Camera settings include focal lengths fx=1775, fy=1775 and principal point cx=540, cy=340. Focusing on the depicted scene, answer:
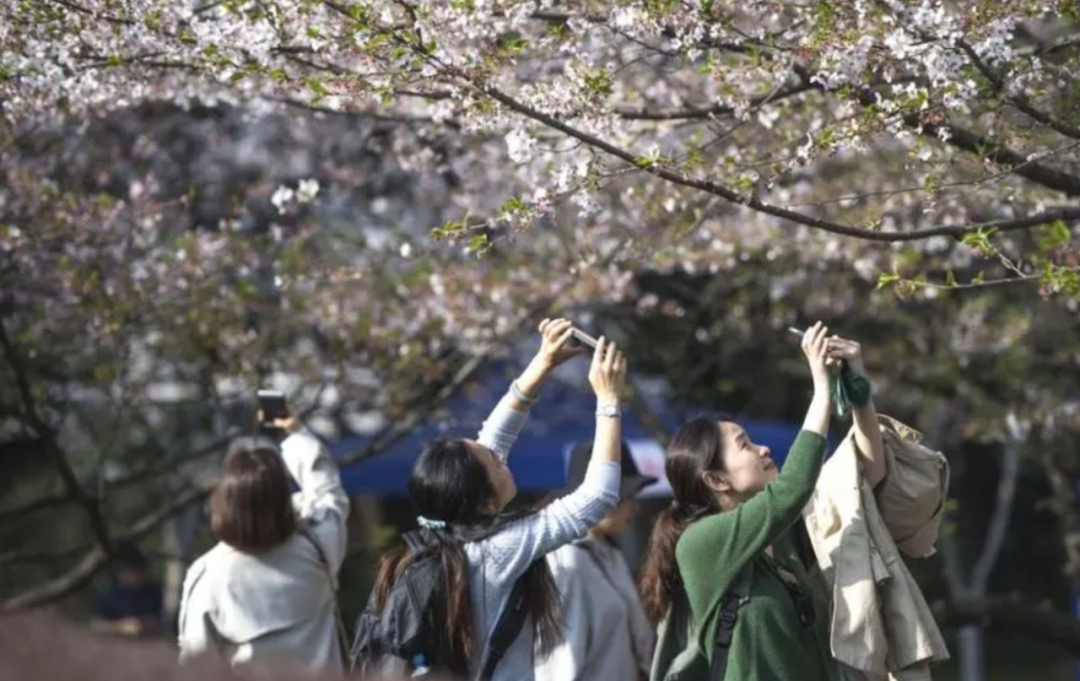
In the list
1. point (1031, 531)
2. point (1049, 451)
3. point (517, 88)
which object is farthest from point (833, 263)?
point (1031, 531)

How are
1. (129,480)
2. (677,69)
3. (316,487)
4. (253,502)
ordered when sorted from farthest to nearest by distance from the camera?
(129,480) → (316,487) → (677,69) → (253,502)

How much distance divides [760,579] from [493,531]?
0.73 m

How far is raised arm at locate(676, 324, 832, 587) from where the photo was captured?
4.48m

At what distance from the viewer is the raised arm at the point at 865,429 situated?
4668 mm

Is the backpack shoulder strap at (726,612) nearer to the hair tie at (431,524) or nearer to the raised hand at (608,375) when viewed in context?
the raised hand at (608,375)

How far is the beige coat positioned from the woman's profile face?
84cm

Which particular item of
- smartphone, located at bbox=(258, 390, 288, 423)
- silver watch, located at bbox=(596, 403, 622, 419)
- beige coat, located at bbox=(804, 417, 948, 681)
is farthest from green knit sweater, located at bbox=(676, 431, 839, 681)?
smartphone, located at bbox=(258, 390, 288, 423)

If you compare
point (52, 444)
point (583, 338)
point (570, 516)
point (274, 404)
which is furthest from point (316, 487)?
point (52, 444)

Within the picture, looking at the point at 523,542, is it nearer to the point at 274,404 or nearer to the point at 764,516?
the point at 764,516

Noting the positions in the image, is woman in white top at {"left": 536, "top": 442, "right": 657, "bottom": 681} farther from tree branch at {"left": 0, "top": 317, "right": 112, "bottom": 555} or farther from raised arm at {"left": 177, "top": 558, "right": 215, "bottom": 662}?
tree branch at {"left": 0, "top": 317, "right": 112, "bottom": 555}

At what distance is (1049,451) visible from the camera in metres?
11.2

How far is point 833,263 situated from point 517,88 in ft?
14.9

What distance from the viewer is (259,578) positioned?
222 inches

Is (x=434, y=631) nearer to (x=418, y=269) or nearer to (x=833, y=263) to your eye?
(x=418, y=269)
